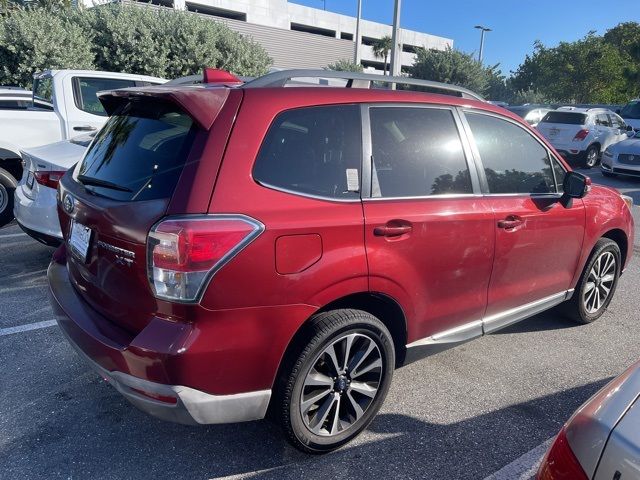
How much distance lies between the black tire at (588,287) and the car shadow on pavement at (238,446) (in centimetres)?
130

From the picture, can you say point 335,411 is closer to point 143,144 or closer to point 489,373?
point 489,373

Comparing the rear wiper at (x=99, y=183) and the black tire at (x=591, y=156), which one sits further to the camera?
the black tire at (x=591, y=156)

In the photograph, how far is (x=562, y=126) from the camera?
47.1 ft

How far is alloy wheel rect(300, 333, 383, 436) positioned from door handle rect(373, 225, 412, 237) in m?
0.53

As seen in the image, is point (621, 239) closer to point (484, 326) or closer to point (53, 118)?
point (484, 326)

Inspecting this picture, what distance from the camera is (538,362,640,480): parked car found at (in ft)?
4.39

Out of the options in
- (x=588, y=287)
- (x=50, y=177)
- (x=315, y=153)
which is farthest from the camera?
(x=50, y=177)

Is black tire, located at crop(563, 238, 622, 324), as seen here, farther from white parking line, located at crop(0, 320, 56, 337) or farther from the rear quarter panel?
white parking line, located at crop(0, 320, 56, 337)

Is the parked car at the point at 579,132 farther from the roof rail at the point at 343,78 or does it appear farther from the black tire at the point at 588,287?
the roof rail at the point at 343,78

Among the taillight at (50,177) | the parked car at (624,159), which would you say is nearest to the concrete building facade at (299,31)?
the parked car at (624,159)

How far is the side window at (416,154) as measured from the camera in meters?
2.57

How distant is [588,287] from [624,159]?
995cm

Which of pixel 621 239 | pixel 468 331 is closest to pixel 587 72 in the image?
pixel 621 239

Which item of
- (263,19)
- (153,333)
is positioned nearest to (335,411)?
(153,333)
